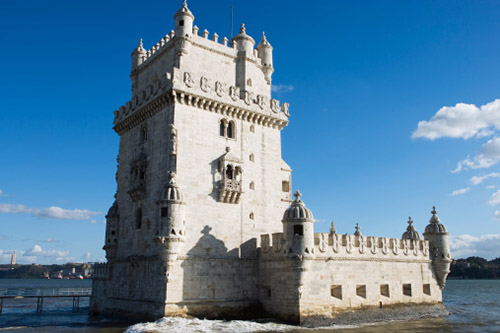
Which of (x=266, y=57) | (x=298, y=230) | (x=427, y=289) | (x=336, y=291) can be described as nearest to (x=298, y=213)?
(x=298, y=230)

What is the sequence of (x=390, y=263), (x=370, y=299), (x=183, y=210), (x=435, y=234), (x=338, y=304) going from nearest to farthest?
(x=183, y=210) → (x=338, y=304) → (x=370, y=299) → (x=390, y=263) → (x=435, y=234)

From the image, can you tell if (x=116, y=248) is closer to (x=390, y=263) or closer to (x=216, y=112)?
(x=216, y=112)

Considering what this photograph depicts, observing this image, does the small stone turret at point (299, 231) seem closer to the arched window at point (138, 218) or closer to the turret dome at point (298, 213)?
the turret dome at point (298, 213)

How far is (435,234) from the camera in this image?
39.1 meters

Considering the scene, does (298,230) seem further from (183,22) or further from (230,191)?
(183,22)

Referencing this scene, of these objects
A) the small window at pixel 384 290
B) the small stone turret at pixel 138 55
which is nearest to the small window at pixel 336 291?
the small window at pixel 384 290

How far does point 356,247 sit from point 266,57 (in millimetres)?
17226

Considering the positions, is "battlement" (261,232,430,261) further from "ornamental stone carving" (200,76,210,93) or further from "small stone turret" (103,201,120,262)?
"small stone turret" (103,201,120,262)

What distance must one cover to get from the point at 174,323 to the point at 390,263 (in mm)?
17969

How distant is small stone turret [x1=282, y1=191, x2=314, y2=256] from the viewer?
92.6ft

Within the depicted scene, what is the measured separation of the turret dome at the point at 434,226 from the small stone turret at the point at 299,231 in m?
16.1

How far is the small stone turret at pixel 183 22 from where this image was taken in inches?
1272

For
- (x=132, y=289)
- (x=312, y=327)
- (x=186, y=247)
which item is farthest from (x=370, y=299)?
(x=132, y=289)

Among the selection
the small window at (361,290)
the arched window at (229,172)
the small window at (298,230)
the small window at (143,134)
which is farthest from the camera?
the small window at (143,134)
